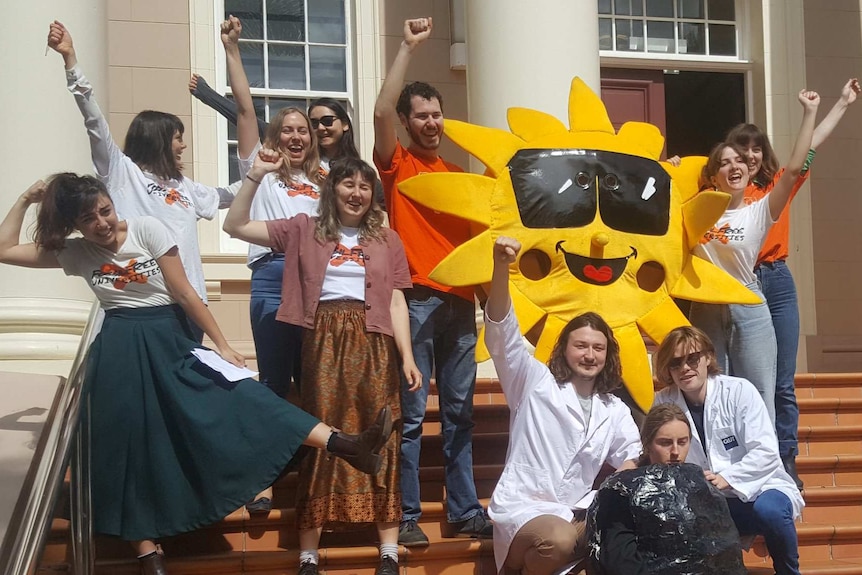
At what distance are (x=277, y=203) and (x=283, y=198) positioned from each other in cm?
3

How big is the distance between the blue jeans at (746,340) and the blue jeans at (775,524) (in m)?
0.83

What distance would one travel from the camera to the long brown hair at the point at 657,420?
4.11 meters

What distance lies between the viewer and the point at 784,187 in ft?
16.8

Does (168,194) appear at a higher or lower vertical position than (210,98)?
lower

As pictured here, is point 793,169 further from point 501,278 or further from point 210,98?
point 210,98

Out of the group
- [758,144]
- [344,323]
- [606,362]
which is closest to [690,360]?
[606,362]

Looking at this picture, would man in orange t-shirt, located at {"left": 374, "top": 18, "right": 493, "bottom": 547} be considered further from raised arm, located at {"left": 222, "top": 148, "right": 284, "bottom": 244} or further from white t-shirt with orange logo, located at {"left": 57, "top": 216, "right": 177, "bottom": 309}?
white t-shirt with orange logo, located at {"left": 57, "top": 216, "right": 177, "bottom": 309}

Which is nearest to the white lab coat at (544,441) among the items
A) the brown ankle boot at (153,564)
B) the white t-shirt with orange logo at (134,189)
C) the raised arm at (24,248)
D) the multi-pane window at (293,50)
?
the brown ankle boot at (153,564)

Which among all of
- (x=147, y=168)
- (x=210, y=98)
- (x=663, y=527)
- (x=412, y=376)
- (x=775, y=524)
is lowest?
(x=775, y=524)

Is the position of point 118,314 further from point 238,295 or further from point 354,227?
point 238,295

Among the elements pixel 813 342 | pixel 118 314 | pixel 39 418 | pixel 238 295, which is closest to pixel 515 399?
pixel 118 314

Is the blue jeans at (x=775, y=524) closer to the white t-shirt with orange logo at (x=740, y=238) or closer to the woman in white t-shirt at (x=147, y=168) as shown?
the white t-shirt with orange logo at (x=740, y=238)

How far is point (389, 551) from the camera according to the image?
447cm

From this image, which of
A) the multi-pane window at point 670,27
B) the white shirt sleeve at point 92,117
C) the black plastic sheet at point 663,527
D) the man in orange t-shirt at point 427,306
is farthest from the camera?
the multi-pane window at point 670,27
